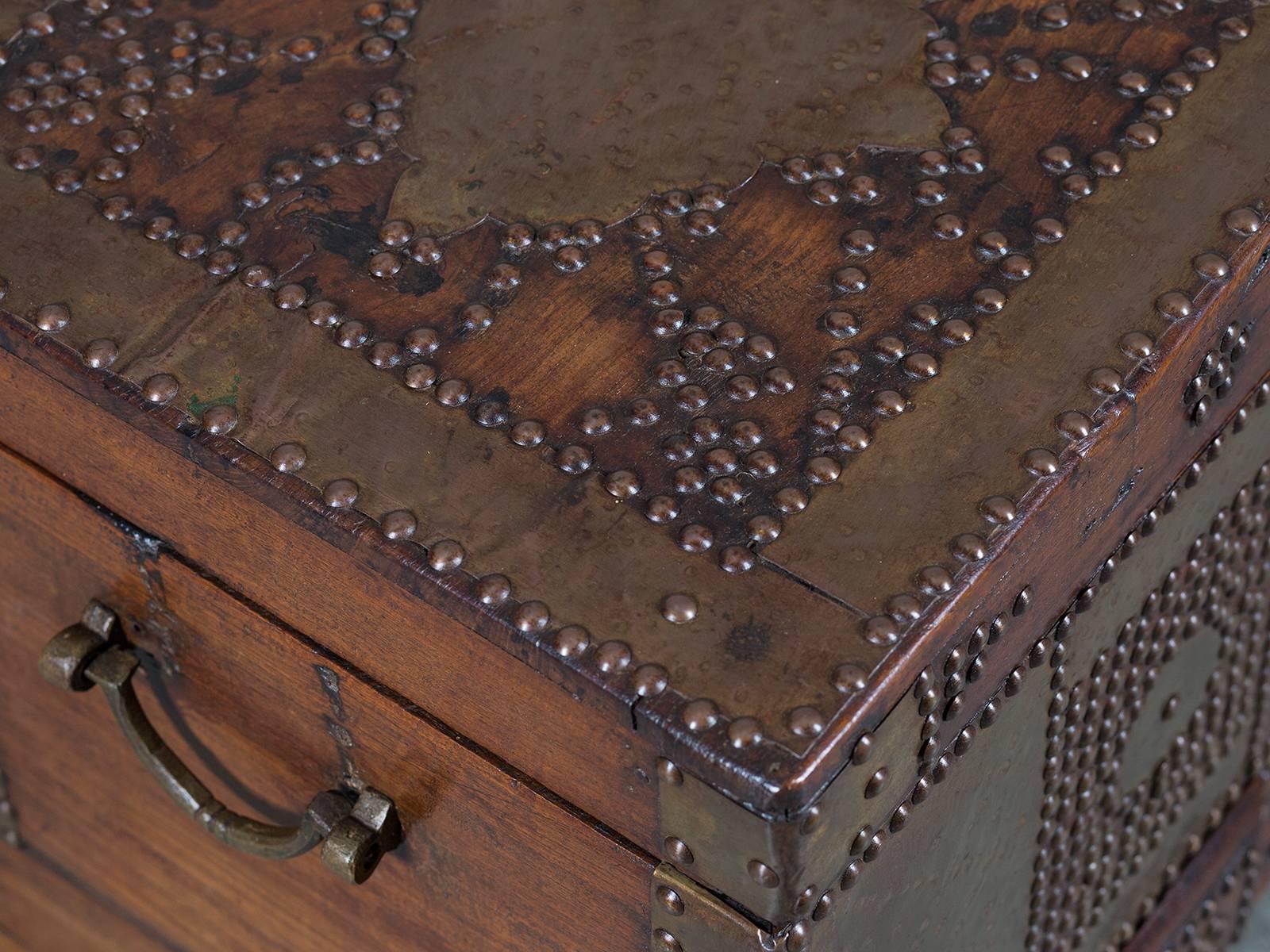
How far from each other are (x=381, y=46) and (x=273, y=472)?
41 centimetres

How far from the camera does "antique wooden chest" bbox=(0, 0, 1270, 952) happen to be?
3.24ft

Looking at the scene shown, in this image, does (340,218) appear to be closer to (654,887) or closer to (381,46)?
(381,46)

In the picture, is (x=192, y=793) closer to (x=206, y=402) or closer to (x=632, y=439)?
(x=206, y=402)

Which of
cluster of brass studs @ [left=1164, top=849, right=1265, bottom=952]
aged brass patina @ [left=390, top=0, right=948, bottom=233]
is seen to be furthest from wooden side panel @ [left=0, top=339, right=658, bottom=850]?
cluster of brass studs @ [left=1164, top=849, right=1265, bottom=952]

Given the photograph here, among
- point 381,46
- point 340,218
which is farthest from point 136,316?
point 381,46

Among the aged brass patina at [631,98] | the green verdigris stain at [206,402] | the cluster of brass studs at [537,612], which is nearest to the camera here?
the cluster of brass studs at [537,612]

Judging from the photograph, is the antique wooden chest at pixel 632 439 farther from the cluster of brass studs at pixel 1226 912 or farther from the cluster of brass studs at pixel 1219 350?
the cluster of brass studs at pixel 1226 912

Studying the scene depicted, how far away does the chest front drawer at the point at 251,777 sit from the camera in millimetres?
1103

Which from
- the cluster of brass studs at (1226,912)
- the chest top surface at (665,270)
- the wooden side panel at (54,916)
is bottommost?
the wooden side panel at (54,916)

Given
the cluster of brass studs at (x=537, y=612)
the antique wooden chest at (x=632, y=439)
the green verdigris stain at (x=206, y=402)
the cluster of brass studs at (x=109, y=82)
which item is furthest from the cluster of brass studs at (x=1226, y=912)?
the cluster of brass studs at (x=109, y=82)

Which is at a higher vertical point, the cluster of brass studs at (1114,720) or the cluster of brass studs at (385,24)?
the cluster of brass studs at (385,24)

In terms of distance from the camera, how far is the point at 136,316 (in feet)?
3.68

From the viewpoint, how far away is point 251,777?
1300 mm

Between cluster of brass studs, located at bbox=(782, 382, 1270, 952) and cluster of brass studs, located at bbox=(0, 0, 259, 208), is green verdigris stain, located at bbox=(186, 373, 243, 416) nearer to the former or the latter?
cluster of brass studs, located at bbox=(0, 0, 259, 208)
